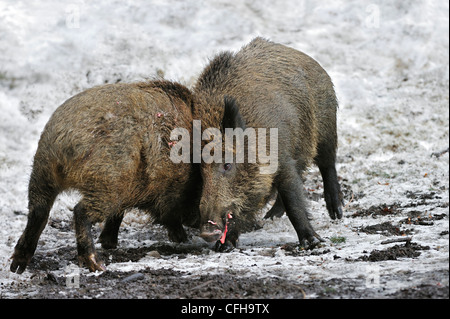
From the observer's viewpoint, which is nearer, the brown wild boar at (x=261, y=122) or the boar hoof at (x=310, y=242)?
the brown wild boar at (x=261, y=122)

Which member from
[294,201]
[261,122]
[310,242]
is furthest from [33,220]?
[310,242]

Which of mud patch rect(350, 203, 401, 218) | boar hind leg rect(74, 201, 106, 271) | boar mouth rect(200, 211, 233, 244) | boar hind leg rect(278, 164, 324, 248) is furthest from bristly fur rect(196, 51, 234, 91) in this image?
mud patch rect(350, 203, 401, 218)

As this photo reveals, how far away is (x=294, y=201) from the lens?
6641 millimetres

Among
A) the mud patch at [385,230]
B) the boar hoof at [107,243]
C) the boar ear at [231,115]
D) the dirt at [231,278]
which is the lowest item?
the dirt at [231,278]

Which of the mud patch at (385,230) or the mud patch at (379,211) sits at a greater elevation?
the mud patch at (379,211)

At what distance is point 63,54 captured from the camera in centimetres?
1201

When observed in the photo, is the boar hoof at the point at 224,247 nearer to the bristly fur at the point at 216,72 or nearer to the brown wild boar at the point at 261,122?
the brown wild boar at the point at 261,122

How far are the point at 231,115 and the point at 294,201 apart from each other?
Result: 4.01 feet

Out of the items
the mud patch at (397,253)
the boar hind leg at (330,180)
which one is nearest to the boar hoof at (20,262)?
the mud patch at (397,253)

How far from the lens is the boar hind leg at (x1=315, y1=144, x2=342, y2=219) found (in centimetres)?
815

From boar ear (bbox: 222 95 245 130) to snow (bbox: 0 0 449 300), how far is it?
138 cm

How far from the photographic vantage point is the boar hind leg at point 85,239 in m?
5.65

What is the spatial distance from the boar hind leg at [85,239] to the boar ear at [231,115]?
5.62ft

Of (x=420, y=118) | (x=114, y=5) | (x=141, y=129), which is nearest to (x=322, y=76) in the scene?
(x=141, y=129)
